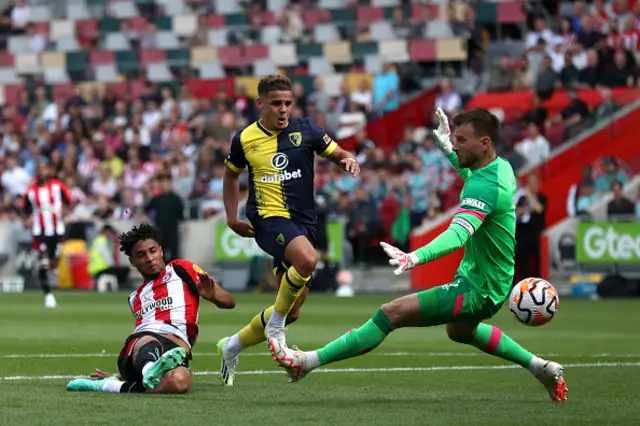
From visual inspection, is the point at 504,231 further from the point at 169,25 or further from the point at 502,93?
the point at 169,25

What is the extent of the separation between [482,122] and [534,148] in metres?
17.0

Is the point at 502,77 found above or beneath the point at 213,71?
beneath

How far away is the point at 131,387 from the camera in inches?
360

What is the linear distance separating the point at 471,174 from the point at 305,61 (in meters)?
25.1

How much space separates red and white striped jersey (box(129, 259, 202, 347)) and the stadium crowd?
15.8m

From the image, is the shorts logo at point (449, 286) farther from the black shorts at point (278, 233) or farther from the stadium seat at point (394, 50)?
the stadium seat at point (394, 50)

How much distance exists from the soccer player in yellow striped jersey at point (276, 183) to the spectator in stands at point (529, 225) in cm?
1354

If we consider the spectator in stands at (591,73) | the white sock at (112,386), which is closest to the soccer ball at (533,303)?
the white sock at (112,386)

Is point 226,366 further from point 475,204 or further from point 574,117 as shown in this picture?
point 574,117

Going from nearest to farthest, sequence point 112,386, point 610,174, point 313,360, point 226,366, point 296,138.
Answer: point 313,360 → point 112,386 → point 226,366 → point 296,138 → point 610,174

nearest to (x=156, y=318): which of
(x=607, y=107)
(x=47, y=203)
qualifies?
(x=47, y=203)

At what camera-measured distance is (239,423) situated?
7.49 meters

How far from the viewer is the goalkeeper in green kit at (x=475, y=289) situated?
8406mm

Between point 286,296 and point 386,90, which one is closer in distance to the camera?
point 286,296
